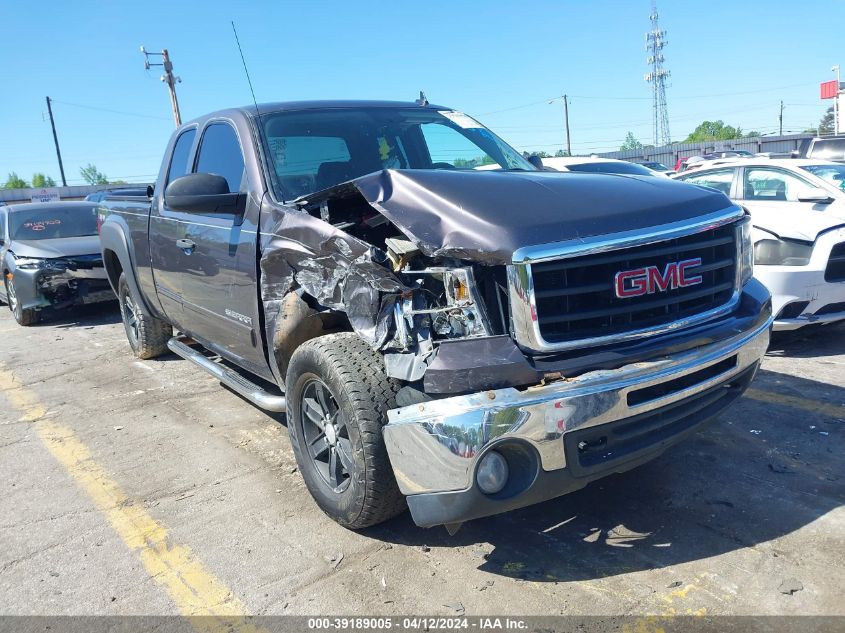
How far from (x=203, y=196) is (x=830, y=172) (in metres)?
6.58

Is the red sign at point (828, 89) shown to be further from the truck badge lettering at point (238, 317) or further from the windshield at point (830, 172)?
the truck badge lettering at point (238, 317)

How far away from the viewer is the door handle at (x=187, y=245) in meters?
4.40

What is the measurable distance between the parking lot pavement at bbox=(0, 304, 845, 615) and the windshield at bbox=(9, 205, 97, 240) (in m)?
6.06

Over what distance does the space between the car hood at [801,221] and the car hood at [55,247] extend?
7.82m

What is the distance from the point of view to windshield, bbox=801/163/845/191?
710 centimetres

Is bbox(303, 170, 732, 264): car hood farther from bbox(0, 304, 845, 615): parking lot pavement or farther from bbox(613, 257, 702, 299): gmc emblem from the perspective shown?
bbox(0, 304, 845, 615): parking lot pavement

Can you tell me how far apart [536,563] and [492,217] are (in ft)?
4.70

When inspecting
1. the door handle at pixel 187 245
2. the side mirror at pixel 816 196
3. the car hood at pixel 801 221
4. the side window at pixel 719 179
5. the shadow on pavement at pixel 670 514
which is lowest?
the shadow on pavement at pixel 670 514

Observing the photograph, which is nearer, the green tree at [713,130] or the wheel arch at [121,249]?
the wheel arch at [121,249]

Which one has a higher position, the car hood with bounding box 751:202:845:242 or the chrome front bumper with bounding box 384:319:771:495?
the car hood with bounding box 751:202:845:242

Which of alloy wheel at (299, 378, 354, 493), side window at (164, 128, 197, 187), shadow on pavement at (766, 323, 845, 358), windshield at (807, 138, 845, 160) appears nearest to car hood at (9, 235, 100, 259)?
side window at (164, 128, 197, 187)

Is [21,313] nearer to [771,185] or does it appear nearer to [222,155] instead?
[222,155]

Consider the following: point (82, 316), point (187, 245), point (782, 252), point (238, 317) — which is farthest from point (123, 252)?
point (782, 252)

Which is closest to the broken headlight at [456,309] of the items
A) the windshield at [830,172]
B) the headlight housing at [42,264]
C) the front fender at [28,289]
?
the windshield at [830,172]
